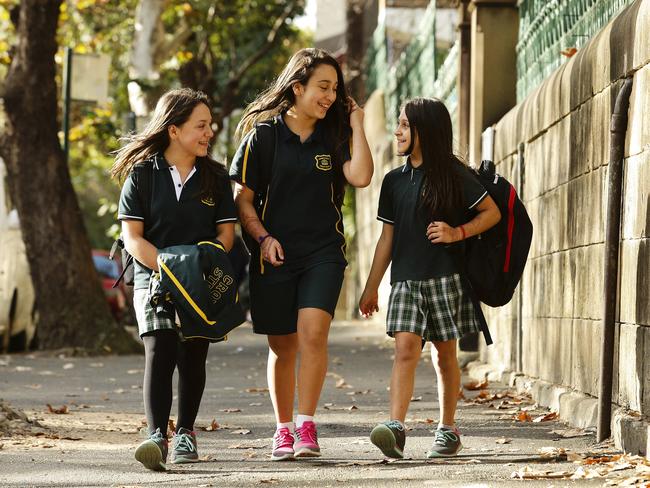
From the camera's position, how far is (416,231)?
6352 mm

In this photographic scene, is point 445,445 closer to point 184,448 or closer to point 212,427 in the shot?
point 184,448

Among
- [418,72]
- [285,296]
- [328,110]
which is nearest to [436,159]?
[328,110]

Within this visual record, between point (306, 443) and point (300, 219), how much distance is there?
1003 mm

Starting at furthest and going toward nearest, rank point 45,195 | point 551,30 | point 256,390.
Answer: point 45,195 → point 256,390 → point 551,30

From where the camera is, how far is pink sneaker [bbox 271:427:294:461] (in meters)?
6.23

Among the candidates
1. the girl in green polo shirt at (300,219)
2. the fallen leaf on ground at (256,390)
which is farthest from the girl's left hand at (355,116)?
the fallen leaf on ground at (256,390)

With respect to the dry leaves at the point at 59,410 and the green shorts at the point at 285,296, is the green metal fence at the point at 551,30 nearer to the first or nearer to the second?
the green shorts at the point at 285,296

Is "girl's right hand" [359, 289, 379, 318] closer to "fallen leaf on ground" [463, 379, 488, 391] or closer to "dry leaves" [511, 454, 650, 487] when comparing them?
"dry leaves" [511, 454, 650, 487]

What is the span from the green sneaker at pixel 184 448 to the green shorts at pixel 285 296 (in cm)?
56

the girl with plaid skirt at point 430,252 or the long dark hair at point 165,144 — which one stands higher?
the long dark hair at point 165,144

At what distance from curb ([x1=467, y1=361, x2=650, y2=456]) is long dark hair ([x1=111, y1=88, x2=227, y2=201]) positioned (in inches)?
81.0

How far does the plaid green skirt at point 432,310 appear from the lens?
20.7 feet

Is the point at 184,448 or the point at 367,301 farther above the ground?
the point at 367,301

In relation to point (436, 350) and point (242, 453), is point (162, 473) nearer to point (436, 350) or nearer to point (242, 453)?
point (242, 453)
